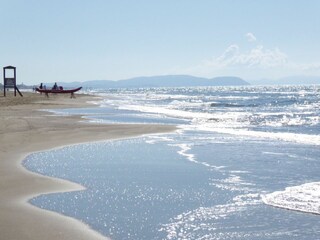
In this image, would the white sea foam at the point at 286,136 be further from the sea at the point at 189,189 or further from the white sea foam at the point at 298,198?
the white sea foam at the point at 298,198

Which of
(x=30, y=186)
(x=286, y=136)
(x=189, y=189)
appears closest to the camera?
(x=189, y=189)

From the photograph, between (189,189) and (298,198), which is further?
(189,189)

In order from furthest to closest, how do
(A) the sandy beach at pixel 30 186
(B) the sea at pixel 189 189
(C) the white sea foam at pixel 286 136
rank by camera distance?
(C) the white sea foam at pixel 286 136 < (B) the sea at pixel 189 189 < (A) the sandy beach at pixel 30 186

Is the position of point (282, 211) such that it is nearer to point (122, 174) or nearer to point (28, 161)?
point (122, 174)

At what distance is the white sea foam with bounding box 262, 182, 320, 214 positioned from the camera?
28.1ft

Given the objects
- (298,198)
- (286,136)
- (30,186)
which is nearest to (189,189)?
(298,198)

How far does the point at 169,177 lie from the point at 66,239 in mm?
4827

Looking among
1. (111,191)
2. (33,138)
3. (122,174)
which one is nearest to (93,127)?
(33,138)

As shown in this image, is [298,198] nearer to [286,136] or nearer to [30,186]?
[30,186]

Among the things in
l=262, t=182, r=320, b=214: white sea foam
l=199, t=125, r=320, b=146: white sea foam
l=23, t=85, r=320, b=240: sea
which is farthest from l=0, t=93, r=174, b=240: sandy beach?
l=199, t=125, r=320, b=146: white sea foam

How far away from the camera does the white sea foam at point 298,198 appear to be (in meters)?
8.55

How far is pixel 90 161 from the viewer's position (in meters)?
13.6

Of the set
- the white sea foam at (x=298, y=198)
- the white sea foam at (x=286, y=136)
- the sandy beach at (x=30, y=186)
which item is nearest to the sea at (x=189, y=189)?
Answer: the white sea foam at (x=298, y=198)

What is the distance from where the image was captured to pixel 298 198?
9133mm
